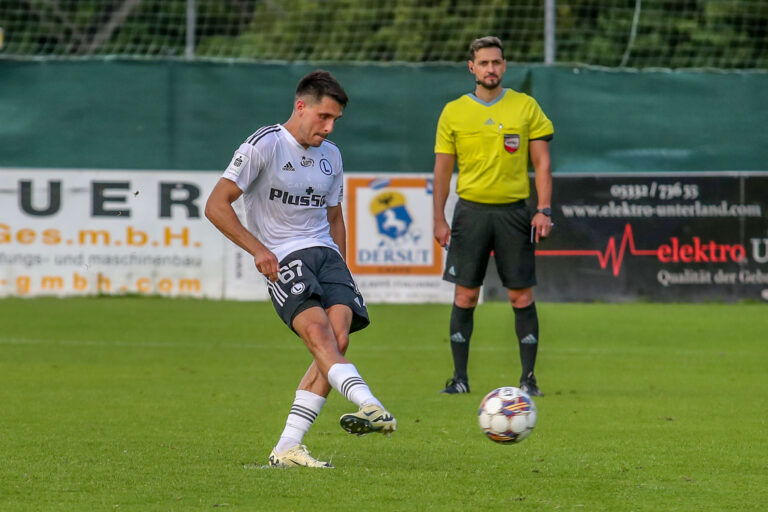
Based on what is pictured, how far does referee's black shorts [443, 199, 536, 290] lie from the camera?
8820 millimetres

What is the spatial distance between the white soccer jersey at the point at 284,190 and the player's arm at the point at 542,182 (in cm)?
262

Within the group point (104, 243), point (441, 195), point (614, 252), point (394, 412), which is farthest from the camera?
point (104, 243)

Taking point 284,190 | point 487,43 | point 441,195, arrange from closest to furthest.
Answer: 1. point 284,190
2. point 487,43
3. point 441,195

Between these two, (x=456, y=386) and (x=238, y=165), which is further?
(x=456, y=386)

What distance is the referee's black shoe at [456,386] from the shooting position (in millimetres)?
8797

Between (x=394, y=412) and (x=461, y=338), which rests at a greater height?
(x=461, y=338)

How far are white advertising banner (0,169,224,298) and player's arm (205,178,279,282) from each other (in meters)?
9.69

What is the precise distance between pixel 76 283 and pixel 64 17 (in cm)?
527

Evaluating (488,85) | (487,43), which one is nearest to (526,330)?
(488,85)

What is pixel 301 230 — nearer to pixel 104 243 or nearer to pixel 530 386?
pixel 530 386

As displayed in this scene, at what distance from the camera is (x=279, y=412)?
7.87 m

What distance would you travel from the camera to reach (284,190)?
241 inches

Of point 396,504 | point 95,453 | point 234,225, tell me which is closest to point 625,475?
point 396,504

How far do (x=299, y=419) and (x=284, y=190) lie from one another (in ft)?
3.32
